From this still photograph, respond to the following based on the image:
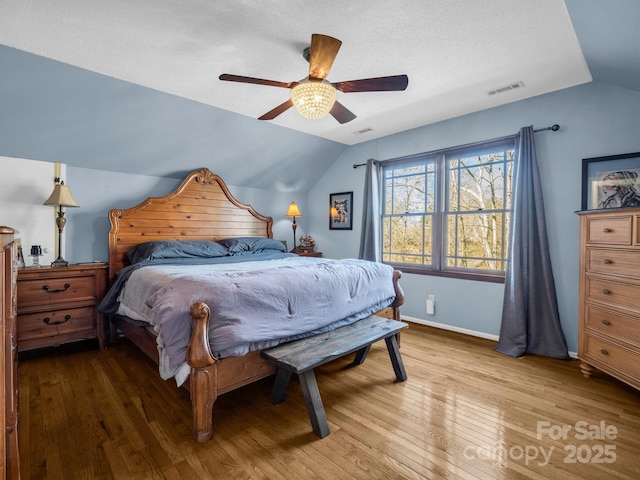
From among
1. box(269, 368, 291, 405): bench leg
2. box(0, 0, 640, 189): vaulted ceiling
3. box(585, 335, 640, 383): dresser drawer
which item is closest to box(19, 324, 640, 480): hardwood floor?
box(269, 368, 291, 405): bench leg

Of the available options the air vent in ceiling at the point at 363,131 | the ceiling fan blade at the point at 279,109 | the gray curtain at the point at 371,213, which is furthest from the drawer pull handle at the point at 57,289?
the air vent in ceiling at the point at 363,131

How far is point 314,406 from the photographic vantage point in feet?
5.98

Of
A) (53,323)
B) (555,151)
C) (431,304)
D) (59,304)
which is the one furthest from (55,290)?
(555,151)

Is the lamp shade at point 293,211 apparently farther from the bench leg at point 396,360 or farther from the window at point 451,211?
the bench leg at point 396,360

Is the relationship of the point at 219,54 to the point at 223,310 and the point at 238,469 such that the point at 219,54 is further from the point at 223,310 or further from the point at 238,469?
the point at 238,469

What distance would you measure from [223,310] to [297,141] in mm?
3040

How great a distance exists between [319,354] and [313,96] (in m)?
1.62

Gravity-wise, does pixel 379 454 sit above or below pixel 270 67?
below

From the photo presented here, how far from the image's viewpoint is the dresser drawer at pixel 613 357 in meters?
2.12

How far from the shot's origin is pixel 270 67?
2.52 meters

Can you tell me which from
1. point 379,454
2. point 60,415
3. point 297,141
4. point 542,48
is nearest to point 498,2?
point 542,48

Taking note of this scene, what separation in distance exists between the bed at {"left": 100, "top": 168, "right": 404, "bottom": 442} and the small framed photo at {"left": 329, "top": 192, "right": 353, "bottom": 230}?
100cm

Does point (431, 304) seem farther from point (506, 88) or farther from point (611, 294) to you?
point (506, 88)

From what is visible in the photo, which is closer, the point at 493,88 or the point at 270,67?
the point at 270,67
